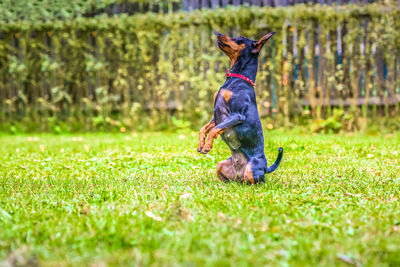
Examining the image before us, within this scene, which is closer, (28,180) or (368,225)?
(368,225)

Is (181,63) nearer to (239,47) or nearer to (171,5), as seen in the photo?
(171,5)

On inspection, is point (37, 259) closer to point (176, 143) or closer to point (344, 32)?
point (176, 143)

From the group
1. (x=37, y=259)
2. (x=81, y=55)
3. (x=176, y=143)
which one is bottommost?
(x=176, y=143)

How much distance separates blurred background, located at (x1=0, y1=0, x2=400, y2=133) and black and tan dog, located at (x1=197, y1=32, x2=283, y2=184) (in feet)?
14.8

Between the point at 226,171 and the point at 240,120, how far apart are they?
49 centimetres

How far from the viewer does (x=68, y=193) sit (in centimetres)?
328

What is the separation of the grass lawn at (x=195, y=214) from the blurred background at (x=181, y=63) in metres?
3.26

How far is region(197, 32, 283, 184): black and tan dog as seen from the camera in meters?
3.40

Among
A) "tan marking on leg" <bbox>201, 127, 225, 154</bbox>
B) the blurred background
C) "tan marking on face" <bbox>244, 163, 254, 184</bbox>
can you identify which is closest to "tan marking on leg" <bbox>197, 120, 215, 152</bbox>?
"tan marking on leg" <bbox>201, 127, 225, 154</bbox>

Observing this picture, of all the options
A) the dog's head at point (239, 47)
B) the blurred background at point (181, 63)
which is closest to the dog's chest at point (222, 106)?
the dog's head at point (239, 47)

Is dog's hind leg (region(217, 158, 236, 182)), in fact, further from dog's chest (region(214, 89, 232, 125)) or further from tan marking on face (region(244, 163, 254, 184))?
dog's chest (region(214, 89, 232, 125))

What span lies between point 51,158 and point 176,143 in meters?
1.73

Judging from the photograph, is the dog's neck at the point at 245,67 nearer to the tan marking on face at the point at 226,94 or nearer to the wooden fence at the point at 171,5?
the tan marking on face at the point at 226,94

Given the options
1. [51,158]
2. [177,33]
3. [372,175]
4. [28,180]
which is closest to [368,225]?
[372,175]
